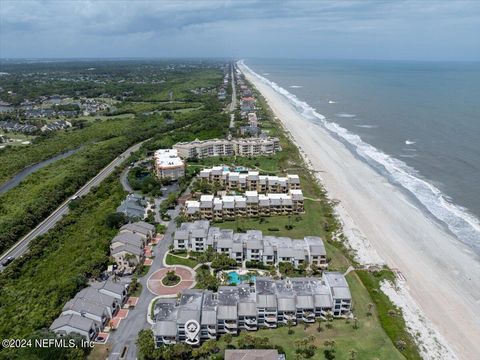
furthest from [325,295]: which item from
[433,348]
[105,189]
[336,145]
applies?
[336,145]

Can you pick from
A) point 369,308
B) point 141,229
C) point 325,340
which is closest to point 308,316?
point 325,340

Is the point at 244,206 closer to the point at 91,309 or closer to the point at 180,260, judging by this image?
the point at 180,260

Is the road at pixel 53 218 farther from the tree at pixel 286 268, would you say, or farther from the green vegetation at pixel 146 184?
the tree at pixel 286 268

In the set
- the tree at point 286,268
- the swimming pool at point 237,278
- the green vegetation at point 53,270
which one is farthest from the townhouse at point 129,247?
the tree at point 286,268

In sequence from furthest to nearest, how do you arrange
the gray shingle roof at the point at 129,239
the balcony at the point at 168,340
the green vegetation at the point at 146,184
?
the green vegetation at the point at 146,184
the gray shingle roof at the point at 129,239
the balcony at the point at 168,340

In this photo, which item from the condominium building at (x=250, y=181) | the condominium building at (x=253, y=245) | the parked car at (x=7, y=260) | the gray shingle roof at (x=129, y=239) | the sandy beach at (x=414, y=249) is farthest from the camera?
the condominium building at (x=250, y=181)

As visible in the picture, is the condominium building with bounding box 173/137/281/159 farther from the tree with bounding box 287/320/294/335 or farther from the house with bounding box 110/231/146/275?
the tree with bounding box 287/320/294/335

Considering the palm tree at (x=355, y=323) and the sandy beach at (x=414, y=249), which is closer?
the palm tree at (x=355, y=323)
